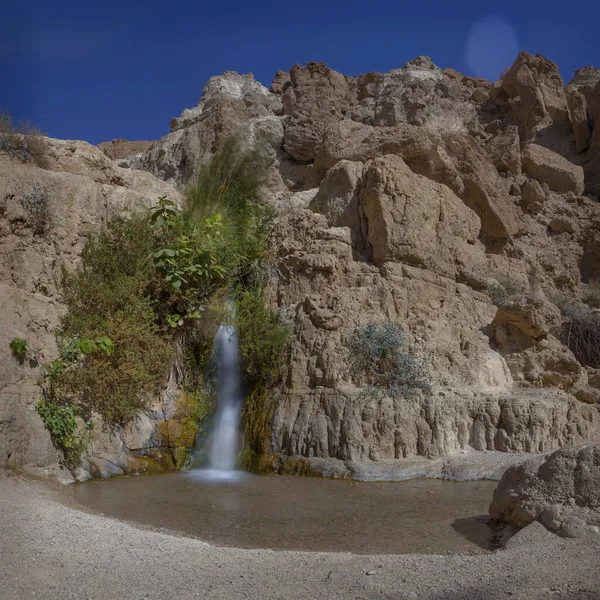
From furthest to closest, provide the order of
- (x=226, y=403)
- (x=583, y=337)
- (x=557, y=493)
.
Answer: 1. (x=583, y=337)
2. (x=226, y=403)
3. (x=557, y=493)

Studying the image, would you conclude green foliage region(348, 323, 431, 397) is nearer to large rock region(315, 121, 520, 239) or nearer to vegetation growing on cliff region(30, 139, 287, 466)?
vegetation growing on cliff region(30, 139, 287, 466)

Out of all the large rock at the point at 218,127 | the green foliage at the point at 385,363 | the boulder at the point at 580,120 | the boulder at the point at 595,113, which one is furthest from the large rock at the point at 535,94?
the green foliage at the point at 385,363

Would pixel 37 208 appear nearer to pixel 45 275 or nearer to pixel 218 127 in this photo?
pixel 45 275

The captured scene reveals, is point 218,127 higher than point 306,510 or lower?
higher

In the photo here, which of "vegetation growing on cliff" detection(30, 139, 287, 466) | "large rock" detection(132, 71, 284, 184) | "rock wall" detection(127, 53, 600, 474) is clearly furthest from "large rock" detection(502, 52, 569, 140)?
"vegetation growing on cliff" detection(30, 139, 287, 466)

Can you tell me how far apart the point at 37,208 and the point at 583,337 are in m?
10.5

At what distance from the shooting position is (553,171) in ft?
55.2

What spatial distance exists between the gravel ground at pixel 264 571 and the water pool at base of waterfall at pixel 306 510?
82cm

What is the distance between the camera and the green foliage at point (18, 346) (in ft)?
26.7

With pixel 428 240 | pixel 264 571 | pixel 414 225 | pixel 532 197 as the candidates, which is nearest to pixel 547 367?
pixel 428 240

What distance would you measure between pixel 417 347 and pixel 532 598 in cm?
687

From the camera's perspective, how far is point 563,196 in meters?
16.8

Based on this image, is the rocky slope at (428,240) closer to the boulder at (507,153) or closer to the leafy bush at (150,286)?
the boulder at (507,153)

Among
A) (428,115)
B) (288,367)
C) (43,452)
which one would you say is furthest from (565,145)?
(43,452)
